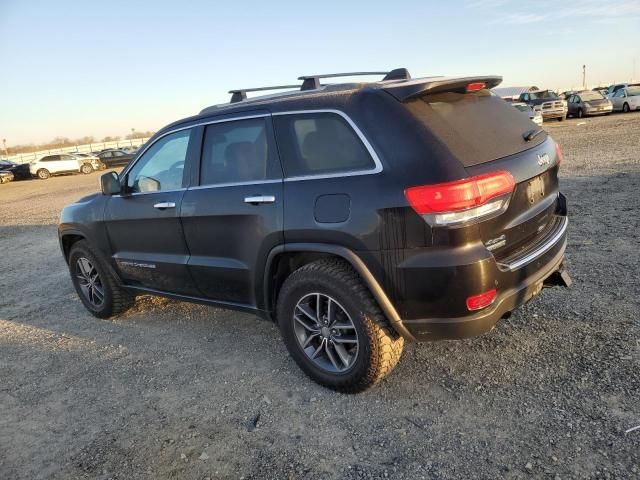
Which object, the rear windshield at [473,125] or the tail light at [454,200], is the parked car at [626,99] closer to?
the rear windshield at [473,125]

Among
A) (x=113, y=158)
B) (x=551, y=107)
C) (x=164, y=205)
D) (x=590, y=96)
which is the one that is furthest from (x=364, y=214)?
(x=113, y=158)

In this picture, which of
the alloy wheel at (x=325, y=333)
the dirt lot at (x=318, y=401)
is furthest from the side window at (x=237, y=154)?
the dirt lot at (x=318, y=401)

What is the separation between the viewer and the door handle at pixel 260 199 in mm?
3349

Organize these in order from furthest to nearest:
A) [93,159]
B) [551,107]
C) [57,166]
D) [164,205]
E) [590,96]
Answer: [93,159], [57,166], [590,96], [551,107], [164,205]

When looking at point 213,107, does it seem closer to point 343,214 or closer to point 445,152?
point 343,214

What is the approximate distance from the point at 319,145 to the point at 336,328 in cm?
117

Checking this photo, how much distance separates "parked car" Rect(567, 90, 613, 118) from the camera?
28070mm

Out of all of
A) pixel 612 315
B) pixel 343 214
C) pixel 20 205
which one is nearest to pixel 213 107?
pixel 343 214

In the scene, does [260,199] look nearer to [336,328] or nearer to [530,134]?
[336,328]

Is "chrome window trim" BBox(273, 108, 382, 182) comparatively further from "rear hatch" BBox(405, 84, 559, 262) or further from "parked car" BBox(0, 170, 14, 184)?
"parked car" BBox(0, 170, 14, 184)

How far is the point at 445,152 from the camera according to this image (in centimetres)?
281

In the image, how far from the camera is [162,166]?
4320 millimetres

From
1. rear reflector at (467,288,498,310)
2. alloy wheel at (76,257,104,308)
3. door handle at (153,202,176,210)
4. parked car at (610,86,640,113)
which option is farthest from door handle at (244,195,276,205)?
parked car at (610,86,640,113)

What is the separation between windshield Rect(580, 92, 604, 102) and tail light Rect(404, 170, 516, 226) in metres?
30.3
